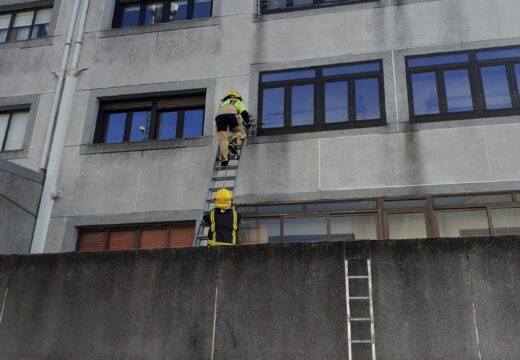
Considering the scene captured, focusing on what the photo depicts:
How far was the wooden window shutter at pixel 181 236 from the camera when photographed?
45.4ft

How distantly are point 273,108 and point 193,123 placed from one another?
2.25 m

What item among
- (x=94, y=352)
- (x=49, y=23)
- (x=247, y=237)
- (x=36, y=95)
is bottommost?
(x=94, y=352)

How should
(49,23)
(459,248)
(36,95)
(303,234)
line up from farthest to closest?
(49,23) < (36,95) < (303,234) < (459,248)

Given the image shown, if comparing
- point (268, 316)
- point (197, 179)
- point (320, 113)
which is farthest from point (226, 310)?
point (320, 113)

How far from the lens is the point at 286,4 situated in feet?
50.6

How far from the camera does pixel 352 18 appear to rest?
1467 centimetres

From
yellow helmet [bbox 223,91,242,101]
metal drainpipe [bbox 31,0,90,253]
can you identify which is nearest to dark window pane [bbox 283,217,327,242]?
yellow helmet [bbox 223,91,242,101]

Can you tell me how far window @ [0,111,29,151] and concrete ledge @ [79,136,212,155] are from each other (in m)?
2.13

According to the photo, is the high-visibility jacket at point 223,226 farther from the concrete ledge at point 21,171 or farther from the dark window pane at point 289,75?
the concrete ledge at point 21,171

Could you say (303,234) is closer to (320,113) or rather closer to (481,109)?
(320,113)

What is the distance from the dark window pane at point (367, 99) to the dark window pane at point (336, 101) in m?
0.29

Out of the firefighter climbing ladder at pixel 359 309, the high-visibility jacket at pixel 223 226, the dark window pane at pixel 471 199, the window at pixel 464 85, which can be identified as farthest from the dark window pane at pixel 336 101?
the firefighter climbing ladder at pixel 359 309

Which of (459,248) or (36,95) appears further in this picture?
(36,95)

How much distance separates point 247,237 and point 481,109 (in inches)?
240
